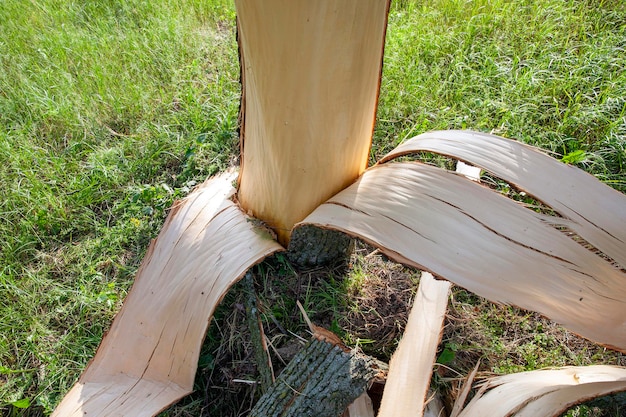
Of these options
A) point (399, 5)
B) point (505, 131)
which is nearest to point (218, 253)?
point (505, 131)

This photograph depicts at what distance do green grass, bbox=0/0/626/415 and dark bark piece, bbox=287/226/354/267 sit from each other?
129 mm

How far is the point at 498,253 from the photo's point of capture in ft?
3.23

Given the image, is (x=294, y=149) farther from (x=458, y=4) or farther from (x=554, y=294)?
(x=458, y=4)

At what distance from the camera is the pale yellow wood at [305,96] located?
88cm

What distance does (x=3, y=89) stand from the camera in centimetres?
226

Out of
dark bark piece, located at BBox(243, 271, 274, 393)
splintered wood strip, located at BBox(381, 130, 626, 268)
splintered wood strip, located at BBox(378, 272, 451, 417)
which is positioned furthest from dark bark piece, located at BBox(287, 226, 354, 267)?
splintered wood strip, located at BBox(381, 130, 626, 268)

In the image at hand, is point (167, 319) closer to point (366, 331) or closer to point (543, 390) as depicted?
point (366, 331)

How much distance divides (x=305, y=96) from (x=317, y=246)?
0.58 metres

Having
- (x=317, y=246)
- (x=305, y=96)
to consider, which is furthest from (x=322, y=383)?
(x=305, y=96)

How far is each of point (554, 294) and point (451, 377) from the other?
53cm

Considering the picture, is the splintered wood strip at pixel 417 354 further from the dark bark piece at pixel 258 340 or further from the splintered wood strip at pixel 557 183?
the splintered wood strip at pixel 557 183

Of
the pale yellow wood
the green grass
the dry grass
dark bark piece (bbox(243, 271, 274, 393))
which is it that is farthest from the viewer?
the green grass

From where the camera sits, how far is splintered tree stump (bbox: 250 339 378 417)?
3.70ft

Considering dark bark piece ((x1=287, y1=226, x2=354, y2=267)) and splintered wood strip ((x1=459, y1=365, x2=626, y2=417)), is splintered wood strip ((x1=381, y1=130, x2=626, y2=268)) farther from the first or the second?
dark bark piece ((x1=287, y1=226, x2=354, y2=267))
